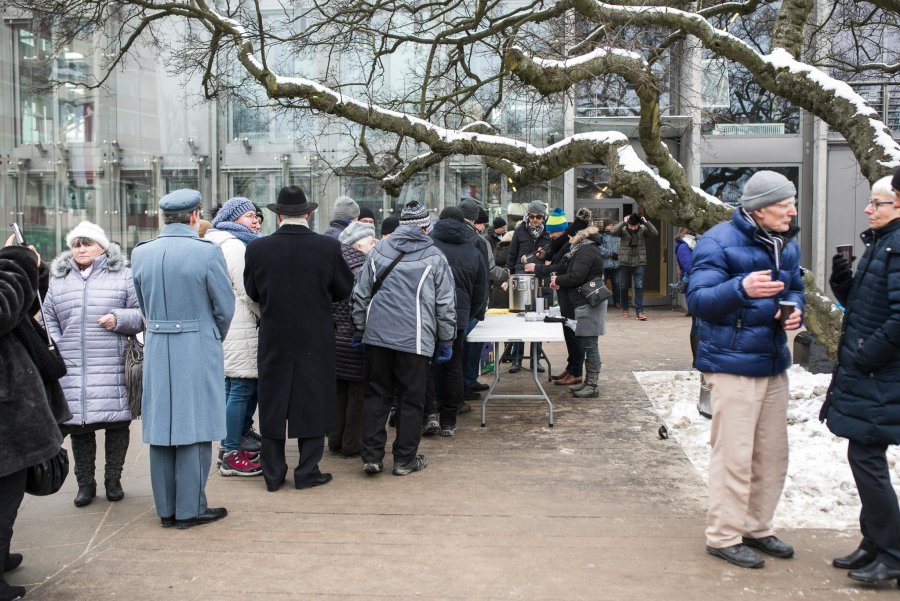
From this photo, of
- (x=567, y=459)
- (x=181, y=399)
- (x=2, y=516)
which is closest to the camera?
(x=2, y=516)

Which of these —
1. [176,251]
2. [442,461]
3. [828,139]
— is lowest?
[442,461]

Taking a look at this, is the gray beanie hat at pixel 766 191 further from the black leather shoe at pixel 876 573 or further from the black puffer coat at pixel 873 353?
the black leather shoe at pixel 876 573

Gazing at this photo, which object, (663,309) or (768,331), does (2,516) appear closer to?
(768,331)

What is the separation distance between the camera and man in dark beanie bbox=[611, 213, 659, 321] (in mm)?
16766

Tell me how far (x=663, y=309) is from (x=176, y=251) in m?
15.0

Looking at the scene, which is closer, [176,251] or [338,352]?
[176,251]

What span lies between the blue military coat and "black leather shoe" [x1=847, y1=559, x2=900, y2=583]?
349 centimetres

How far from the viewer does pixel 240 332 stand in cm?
637

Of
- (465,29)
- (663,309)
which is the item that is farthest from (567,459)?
(663,309)

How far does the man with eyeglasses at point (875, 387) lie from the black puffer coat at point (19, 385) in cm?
376

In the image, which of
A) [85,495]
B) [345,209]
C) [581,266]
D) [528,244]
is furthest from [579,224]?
[85,495]

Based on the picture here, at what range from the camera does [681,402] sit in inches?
338

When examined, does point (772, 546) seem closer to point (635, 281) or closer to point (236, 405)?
point (236, 405)

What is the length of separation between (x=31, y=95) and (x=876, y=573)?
20782mm
